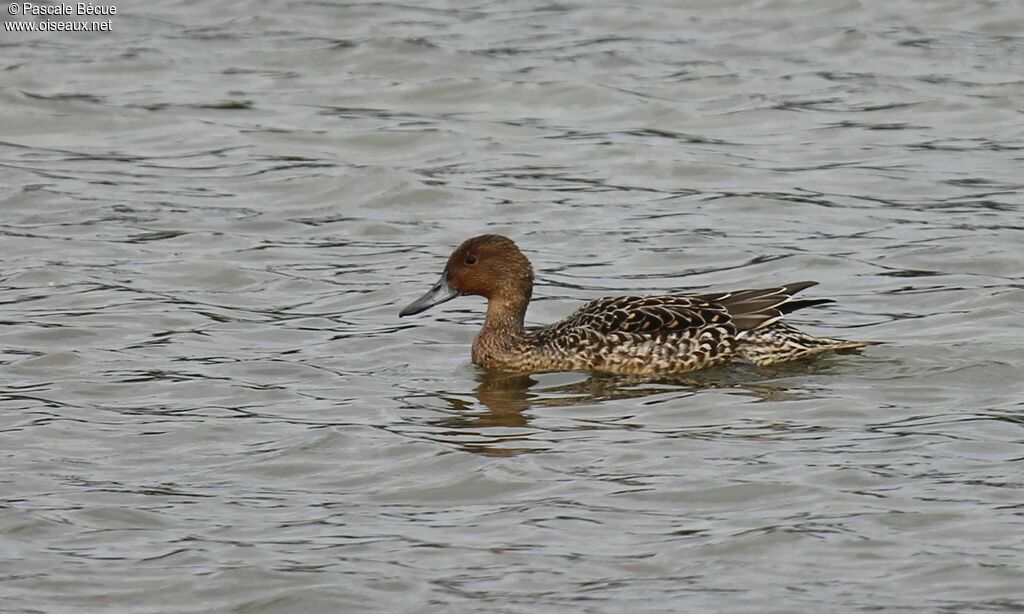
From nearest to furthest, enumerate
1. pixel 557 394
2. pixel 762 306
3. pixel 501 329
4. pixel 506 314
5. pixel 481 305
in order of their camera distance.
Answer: pixel 557 394 < pixel 762 306 < pixel 501 329 < pixel 506 314 < pixel 481 305

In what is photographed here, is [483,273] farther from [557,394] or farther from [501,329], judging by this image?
[557,394]

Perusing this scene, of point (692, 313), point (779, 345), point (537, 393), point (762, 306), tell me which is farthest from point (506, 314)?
point (779, 345)

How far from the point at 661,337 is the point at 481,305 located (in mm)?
2287

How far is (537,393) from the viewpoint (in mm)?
10828

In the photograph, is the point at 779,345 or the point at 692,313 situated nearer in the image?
the point at 779,345

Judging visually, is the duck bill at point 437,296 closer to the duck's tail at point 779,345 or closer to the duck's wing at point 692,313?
the duck's wing at point 692,313

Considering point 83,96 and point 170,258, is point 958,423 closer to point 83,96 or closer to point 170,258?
point 170,258

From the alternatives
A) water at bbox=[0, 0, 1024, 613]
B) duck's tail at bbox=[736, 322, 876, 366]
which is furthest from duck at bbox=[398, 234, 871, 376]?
water at bbox=[0, 0, 1024, 613]

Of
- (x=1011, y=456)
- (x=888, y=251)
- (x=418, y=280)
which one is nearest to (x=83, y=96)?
(x=418, y=280)

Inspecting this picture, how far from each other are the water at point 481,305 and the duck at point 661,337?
5.3 inches

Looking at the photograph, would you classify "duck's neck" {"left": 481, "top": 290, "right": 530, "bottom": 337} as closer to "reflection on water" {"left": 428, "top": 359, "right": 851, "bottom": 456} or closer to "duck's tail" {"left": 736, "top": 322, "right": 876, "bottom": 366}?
"reflection on water" {"left": 428, "top": 359, "right": 851, "bottom": 456}

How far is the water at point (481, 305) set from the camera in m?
7.82

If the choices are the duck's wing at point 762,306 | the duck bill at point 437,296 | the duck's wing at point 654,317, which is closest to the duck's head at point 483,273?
the duck bill at point 437,296

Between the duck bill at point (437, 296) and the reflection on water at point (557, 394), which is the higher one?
the duck bill at point (437, 296)
